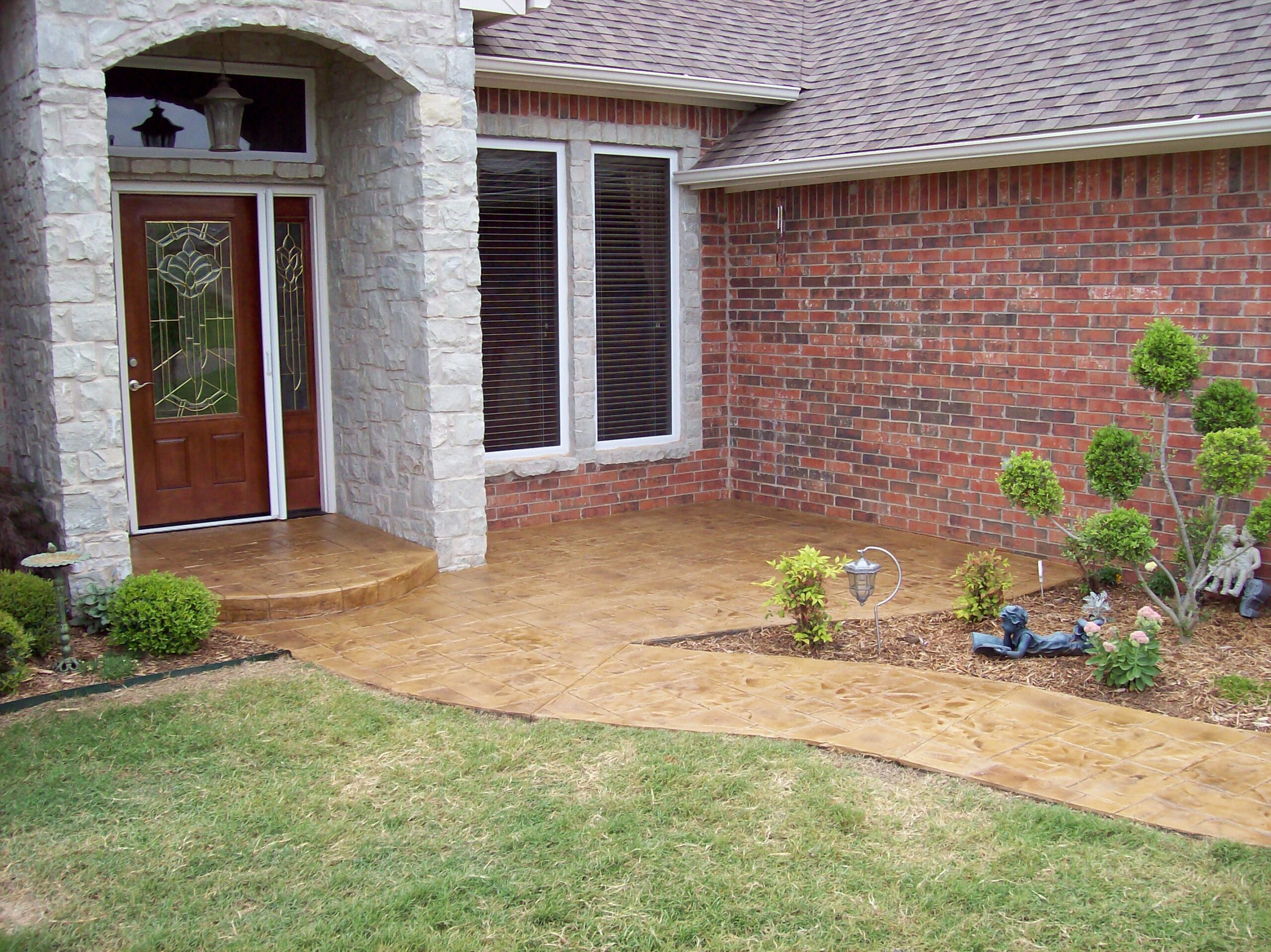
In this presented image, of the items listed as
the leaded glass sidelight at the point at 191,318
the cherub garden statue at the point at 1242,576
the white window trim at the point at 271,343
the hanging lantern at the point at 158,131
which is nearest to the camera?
the cherub garden statue at the point at 1242,576

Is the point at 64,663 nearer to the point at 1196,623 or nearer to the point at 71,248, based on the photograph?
the point at 71,248

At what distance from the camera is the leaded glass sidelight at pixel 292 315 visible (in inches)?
363

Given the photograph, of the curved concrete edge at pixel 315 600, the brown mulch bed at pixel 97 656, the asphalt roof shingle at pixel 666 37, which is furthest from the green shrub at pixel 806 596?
the asphalt roof shingle at pixel 666 37

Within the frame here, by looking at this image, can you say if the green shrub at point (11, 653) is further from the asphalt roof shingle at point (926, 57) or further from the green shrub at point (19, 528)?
the asphalt roof shingle at point (926, 57)

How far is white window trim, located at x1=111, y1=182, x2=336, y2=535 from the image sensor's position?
8.61 meters

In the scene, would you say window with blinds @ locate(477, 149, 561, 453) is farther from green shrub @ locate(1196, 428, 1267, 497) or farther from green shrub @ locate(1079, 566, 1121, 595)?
green shrub @ locate(1196, 428, 1267, 497)

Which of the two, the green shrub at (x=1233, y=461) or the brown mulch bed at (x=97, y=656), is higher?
the green shrub at (x=1233, y=461)

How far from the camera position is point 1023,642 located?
6492mm

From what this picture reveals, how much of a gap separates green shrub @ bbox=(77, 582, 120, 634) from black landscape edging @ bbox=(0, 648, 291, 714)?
0.71 meters

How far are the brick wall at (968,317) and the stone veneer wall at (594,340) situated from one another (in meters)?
0.23

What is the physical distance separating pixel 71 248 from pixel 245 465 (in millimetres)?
2753

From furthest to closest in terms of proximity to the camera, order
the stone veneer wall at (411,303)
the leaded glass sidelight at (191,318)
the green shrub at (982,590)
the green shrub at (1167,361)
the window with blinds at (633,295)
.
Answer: the window with blinds at (633,295)
the leaded glass sidelight at (191,318)
the stone veneer wall at (411,303)
the green shrub at (982,590)
the green shrub at (1167,361)

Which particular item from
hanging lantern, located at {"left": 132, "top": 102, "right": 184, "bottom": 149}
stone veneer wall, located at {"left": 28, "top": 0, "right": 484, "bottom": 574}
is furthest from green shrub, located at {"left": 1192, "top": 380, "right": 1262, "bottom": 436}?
hanging lantern, located at {"left": 132, "top": 102, "right": 184, "bottom": 149}

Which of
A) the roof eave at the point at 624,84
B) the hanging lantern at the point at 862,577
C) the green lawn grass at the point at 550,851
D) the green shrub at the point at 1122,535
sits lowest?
the green lawn grass at the point at 550,851
